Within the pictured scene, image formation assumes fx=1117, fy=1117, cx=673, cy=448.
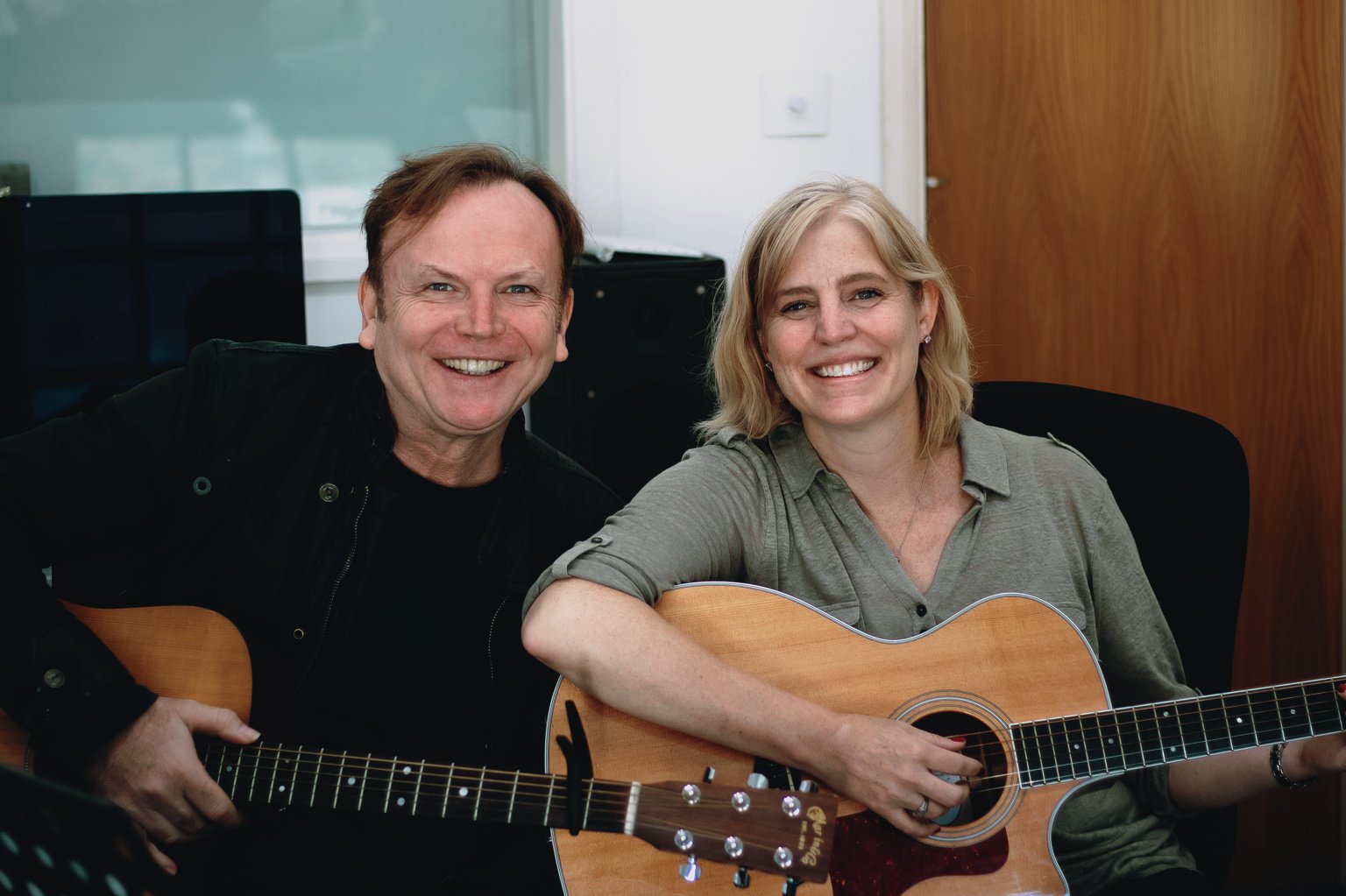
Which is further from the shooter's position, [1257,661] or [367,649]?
[1257,661]

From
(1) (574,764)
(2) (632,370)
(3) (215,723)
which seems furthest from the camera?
(2) (632,370)

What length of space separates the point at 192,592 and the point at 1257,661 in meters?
2.27

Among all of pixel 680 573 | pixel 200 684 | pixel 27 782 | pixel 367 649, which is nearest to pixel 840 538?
pixel 680 573

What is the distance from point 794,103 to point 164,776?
6.53ft

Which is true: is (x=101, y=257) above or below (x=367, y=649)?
above

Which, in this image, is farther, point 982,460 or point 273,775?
point 982,460

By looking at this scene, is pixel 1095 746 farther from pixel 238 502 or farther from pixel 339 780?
pixel 238 502

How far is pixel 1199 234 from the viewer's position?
100.0 inches

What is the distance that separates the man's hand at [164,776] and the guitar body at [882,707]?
41cm

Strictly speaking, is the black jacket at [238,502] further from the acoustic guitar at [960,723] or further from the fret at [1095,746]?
the fret at [1095,746]

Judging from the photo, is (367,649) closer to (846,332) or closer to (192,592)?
(192,592)

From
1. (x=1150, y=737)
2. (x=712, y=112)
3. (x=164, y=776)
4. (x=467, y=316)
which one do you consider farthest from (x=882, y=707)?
(x=712, y=112)

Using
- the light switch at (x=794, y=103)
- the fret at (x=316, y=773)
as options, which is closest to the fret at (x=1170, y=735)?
the fret at (x=316, y=773)

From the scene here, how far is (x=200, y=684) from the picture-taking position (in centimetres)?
143
